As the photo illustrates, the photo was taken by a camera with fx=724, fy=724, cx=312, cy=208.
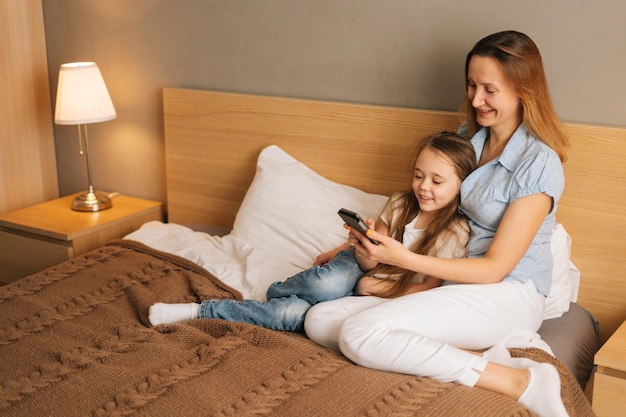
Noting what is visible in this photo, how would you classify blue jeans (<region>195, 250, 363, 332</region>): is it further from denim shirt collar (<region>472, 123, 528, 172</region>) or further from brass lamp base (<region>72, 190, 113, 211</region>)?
brass lamp base (<region>72, 190, 113, 211</region>)

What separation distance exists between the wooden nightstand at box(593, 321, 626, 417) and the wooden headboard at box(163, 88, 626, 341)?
1.59 ft

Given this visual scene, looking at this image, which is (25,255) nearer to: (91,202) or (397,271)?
(91,202)

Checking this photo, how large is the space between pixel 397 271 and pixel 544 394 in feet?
1.79

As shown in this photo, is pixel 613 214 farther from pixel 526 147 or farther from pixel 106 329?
pixel 106 329

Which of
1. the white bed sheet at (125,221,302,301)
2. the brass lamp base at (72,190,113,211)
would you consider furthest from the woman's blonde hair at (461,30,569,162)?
the brass lamp base at (72,190,113,211)

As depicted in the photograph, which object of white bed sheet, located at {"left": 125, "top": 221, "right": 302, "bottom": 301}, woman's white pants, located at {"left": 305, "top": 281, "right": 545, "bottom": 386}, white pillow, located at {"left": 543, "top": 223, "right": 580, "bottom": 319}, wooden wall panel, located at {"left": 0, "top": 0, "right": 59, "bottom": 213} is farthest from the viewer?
wooden wall panel, located at {"left": 0, "top": 0, "right": 59, "bottom": 213}

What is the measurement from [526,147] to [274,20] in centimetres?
114

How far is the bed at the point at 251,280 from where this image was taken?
158 centimetres

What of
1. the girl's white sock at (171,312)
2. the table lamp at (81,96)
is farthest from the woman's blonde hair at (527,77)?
the table lamp at (81,96)

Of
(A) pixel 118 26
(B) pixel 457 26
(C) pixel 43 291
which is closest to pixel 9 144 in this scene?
(A) pixel 118 26

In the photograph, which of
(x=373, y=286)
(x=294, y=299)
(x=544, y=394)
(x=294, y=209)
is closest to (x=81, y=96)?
(x=294, y=209)

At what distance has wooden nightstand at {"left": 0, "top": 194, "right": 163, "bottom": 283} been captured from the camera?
2.76m

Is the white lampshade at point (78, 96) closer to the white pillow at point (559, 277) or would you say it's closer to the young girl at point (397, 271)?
the young girl at point (397, 271)

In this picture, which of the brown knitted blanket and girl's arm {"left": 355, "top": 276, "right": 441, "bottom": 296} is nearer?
the brown knitted blanket
